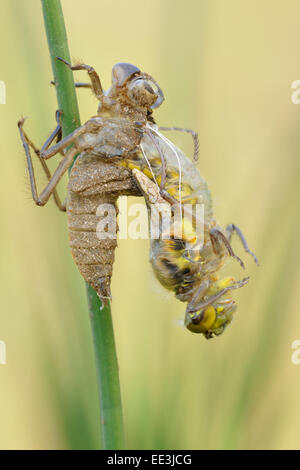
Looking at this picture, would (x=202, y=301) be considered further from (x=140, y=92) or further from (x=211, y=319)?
(x=140, y=92)

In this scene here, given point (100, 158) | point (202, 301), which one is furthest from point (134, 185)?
point (202, 301)

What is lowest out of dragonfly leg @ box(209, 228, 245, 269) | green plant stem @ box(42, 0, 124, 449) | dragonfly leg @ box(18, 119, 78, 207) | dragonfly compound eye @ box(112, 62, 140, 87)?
green plant stem @ box(42, 0, 124, 449)

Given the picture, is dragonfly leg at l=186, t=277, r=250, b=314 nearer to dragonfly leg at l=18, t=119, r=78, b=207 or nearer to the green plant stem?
the green plant stem

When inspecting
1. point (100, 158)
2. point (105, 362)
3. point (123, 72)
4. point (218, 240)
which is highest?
point (123, 72)

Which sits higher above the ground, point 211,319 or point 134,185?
point 134,185

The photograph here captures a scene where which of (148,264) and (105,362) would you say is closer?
(105,362)

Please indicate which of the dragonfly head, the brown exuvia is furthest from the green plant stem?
the dragonfly head

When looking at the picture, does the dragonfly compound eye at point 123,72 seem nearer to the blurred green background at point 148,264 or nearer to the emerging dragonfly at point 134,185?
the emerging dragonfly at point 134,185
